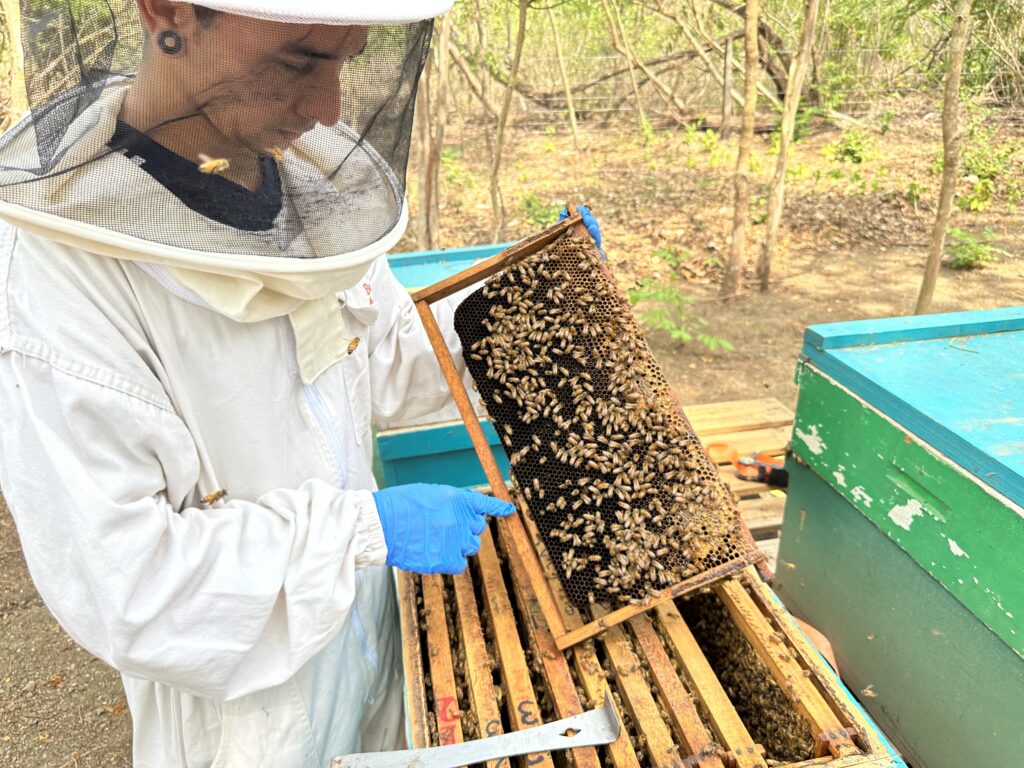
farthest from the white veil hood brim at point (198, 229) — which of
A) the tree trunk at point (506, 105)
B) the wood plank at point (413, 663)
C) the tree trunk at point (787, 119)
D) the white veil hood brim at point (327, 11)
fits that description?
the tree trunk at point (787, 119)

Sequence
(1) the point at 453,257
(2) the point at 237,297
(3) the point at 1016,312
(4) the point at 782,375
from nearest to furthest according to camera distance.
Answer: (2) the point at 237,297 < (3) the point at 1016,312 < (1) the point at 453,257 < (4) the point at 782,375

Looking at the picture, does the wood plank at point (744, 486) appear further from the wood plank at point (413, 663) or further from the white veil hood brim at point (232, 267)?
the white veil hood brim at point (232, 267)

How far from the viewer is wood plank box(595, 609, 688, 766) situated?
160 centimetres

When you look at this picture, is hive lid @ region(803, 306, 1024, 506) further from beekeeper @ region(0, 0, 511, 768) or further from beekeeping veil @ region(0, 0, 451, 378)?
beekeeping veil @ region(0, 0, 451, 378)

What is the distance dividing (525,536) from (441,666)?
0.40m

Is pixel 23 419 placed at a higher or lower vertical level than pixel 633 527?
higher

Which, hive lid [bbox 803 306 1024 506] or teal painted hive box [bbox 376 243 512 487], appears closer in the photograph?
hive lid [bbox 803 306 1024 506]

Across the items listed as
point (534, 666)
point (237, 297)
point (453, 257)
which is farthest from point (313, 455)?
point (453, 257)

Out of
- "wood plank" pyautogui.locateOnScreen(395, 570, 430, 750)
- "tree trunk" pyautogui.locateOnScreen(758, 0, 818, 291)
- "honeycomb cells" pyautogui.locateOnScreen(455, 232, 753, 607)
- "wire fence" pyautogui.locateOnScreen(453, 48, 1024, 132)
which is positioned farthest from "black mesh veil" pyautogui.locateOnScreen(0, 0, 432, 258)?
"wire fence" pyautogui.locateOnScreen(453, 48, 1024, 132)

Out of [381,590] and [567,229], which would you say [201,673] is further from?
[567,229]

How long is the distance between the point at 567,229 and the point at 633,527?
38.7 inches

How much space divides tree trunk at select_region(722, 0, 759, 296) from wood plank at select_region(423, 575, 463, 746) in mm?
5642

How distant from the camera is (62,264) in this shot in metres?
1.40

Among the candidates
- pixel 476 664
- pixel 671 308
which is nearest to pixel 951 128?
pixel 671 308
